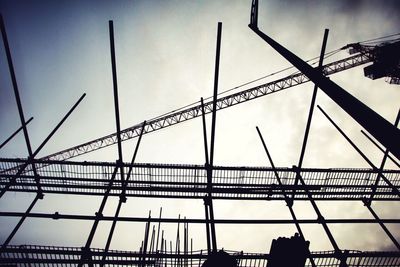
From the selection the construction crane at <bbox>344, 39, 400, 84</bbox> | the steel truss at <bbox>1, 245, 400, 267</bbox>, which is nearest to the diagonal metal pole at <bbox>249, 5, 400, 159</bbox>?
the steel truss at <bbox>1, 245, 400, 267</bbox>

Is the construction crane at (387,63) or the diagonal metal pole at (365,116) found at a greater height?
the construction crane at (387,63)

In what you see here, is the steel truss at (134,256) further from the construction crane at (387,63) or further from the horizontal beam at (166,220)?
the construction crane at (387,63)

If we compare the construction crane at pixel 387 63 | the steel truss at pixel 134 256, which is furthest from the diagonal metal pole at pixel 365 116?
the construction crane at pixel 387 63

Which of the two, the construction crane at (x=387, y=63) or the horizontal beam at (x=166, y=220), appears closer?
the horizontal beam at (x=166, y=220)

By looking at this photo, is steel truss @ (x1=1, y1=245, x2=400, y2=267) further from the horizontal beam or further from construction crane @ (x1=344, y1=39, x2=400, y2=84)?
construction crane @ (x1=344, y1=39, x2=400, y2=84)

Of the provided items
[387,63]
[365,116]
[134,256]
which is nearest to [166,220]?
[134,256]

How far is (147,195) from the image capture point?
6414 millimetres

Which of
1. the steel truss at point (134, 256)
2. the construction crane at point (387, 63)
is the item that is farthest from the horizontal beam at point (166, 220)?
the construction crane at point (387, 63)

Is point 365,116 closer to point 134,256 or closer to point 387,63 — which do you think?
point 134,256

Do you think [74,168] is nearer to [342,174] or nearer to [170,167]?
[170,167]

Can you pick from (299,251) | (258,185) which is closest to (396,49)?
(258,185)

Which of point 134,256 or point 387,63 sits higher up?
point 387,63

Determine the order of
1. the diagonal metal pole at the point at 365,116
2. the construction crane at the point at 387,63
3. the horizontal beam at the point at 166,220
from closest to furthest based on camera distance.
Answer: the diagonal metal pole at the point at 365,116, the horizontal beam at the point at 166,220, the construction crane at the point at 387,63

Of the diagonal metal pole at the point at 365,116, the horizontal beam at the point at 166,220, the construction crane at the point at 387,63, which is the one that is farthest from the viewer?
the construction crane at the point at 387,63
